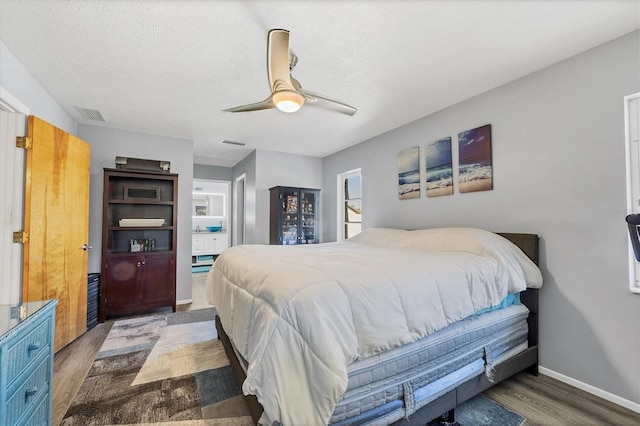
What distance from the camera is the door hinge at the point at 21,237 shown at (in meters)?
2.20

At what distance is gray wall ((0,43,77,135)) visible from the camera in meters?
2.08

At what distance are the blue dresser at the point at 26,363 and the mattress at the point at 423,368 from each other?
50.8 inches

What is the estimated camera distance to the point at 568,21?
1807 millimetres

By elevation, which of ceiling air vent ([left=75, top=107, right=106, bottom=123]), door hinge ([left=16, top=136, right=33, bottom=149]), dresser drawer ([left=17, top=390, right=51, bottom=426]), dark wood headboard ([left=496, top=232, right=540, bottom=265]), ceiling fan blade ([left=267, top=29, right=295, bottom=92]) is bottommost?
dresser drawer ([left=17, top=390, right=51, bottom=426])

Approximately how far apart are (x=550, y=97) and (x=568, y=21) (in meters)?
0.66

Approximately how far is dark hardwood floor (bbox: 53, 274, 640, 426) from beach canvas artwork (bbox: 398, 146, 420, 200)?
2.12 m

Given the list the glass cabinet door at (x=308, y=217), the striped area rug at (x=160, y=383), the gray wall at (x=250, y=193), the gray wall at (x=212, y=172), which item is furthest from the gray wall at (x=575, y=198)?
the gray wall at (x=212, y=172)

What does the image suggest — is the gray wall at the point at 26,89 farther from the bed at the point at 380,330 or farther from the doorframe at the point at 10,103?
the bed at the point at 380,330

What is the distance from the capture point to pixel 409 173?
3.62m

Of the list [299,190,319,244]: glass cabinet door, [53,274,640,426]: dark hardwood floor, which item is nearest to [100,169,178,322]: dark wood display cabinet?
[53,274,640,426]: dark hardwood floor

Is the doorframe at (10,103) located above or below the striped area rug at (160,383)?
above

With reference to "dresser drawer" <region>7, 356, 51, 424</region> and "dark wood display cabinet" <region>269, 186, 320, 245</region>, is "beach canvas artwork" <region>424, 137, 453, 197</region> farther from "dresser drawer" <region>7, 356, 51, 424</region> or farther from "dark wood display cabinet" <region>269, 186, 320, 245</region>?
"dresser drawer" <region>7, 356, 51, 424</region>

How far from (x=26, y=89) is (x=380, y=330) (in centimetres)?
348

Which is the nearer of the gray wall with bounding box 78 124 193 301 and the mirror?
the gray wall with bounding box 78 124 193 301
